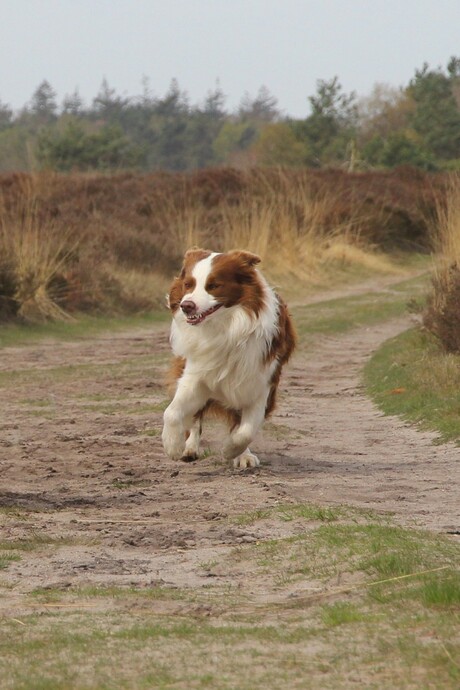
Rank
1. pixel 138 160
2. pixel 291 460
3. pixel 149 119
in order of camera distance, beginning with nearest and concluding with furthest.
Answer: pixel 291 460 < pixel 138 160 < pixel 149 119

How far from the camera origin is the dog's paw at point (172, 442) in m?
8.22

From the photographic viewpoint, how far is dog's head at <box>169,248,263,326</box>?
26.7 feet

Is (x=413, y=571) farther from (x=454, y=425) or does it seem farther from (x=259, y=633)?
(x=454, y=425)

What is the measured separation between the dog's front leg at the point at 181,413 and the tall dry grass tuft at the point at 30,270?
11.1 meters

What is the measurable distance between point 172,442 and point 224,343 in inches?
28.3

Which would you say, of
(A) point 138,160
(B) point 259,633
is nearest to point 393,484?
(B) point 259,633

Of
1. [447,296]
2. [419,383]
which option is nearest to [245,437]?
[419,383]

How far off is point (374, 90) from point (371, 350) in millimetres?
78846

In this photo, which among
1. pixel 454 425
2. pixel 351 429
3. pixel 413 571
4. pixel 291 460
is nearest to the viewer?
pixel 413 571

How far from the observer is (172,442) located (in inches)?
324

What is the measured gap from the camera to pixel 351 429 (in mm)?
10688

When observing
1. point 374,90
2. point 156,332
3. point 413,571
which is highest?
point 374,90

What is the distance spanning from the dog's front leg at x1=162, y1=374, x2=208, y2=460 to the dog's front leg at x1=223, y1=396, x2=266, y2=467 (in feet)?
0.98

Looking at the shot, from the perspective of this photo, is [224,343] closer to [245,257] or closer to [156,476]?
[245,257]
